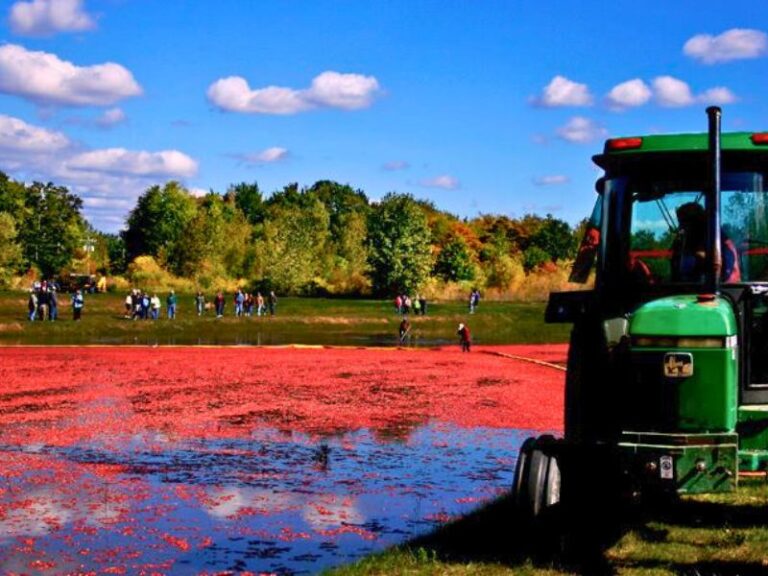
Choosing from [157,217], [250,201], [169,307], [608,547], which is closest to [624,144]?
[608,547]

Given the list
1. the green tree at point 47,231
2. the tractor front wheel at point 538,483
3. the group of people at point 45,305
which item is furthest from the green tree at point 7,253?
the tractor front wheel at point 538,483

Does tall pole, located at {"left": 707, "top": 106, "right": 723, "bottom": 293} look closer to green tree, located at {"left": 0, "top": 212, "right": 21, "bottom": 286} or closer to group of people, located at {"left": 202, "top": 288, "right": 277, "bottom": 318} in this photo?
group of people, located at {"left": 202, "top": 288, "right": 277, "bottom": 318}

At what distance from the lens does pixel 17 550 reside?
10320 mm

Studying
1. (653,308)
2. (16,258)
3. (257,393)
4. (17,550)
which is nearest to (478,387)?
(257,393)

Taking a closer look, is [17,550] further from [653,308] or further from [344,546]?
[653,308]

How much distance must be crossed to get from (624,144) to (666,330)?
1.69 m

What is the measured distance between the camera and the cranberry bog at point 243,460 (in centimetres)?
1071

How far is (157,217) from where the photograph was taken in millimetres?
131625

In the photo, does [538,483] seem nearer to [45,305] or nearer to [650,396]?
[650,396]

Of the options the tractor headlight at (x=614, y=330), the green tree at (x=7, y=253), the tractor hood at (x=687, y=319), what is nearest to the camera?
the tractor hood at (x=687, y=319)

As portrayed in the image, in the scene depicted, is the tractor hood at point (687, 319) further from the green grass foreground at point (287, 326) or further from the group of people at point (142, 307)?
the group of people at point (142, 307)

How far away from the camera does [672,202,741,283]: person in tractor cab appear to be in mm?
8359

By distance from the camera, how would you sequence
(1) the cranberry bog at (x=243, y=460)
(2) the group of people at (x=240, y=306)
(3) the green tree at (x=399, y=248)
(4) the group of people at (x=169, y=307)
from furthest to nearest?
(3) the green tree at (x=399, y=248), (2) the group of people at (x=240, y=306), (4) the group of people at (x=169, y=307), (1) the cranberry bog at (x=243, y=460)

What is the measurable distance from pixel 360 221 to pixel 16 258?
43.9m
